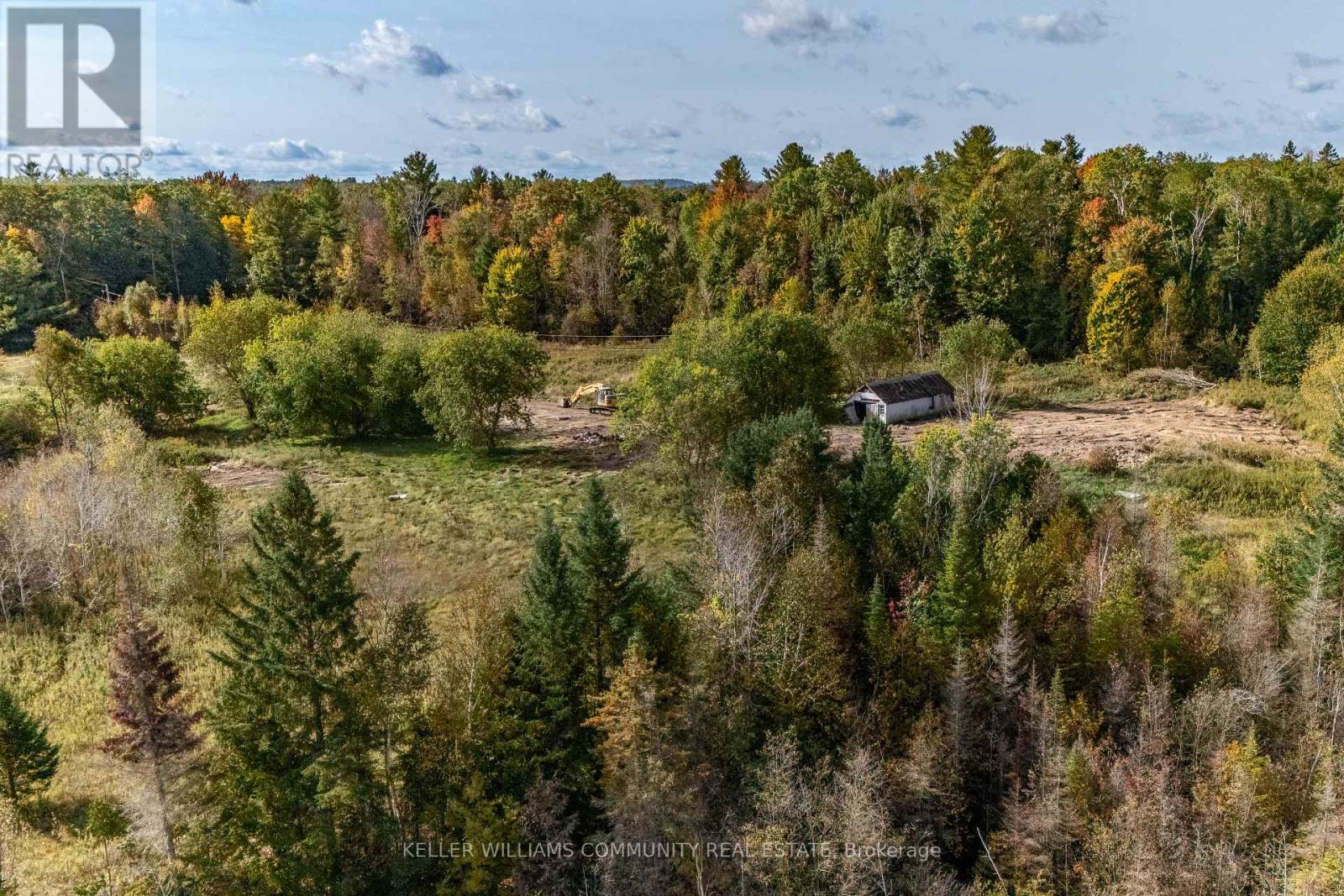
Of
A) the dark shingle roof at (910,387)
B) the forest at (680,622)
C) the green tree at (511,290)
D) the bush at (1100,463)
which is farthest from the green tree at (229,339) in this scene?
the bush at (1100,463)

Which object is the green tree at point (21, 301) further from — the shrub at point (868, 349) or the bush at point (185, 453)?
the shrub at point (868, 349)

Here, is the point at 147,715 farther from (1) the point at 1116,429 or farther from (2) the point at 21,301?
(2) the point at 21,301

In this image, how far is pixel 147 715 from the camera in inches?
872

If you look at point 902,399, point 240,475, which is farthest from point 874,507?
point 240,475

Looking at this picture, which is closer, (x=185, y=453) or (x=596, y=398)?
(x=185, y=453)

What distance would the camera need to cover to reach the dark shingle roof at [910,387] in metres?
57.3

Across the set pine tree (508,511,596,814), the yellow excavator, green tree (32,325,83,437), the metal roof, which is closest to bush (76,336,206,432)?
green tree (32,325,83,437)

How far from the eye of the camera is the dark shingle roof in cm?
5731

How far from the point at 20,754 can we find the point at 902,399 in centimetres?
4839

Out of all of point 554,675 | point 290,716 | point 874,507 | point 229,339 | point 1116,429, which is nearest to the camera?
point 290,716

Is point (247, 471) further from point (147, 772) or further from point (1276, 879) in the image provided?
point (1276, 879)

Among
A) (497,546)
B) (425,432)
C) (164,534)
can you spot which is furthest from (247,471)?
(497,546)

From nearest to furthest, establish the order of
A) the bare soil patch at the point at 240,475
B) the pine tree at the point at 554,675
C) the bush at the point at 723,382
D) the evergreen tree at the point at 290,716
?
the evergreen tree at the point at 290,716, the pine tree at the point at 554,675, the bush at the point at 723,382, the bare soil patch at the point at 240,475

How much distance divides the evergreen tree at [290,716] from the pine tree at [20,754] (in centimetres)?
688
